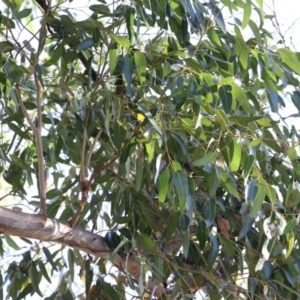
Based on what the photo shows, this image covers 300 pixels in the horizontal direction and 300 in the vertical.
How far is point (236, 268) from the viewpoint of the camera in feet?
5.78

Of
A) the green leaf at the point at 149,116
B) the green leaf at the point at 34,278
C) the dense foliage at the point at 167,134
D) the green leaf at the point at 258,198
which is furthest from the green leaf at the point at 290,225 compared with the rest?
the green leaf at the point at 34,278

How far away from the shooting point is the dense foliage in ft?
4.66

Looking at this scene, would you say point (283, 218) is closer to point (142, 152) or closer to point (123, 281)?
point (142, 152)

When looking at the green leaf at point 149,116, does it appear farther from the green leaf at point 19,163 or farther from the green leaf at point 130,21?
the green leaf at point 19,163

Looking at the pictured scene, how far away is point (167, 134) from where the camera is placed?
1.46 metres

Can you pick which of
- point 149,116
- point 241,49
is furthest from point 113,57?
point 241,49

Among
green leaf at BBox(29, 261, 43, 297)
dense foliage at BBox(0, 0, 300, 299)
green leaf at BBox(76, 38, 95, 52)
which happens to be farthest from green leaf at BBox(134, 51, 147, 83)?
green leaf at BBox(29, 261, 43, 297)

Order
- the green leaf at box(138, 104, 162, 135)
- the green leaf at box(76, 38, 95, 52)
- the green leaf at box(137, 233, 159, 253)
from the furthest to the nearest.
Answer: the green leaf at box(137, 233, 159, 253)
the green leaf at box(76, 38, 95, 52)
the green leaf at box(138, 104, 162, 135)

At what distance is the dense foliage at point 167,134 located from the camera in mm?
1420

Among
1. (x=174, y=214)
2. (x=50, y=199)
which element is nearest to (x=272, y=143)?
(x=174, y=214)

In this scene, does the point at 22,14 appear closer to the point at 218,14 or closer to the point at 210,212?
the point at 218,14

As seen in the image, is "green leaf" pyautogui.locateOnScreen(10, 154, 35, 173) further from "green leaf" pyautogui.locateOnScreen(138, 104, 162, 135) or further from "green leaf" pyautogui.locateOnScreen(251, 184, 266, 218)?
"green leaf" pyautogui.locateOnScreen(251, 184, 266, 218)

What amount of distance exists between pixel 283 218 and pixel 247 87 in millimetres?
329

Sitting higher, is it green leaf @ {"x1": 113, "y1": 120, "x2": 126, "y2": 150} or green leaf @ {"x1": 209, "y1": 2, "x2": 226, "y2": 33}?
green leaf @ {"x1": 209, "y1": 2, "x2": 226, "y2": 33}
